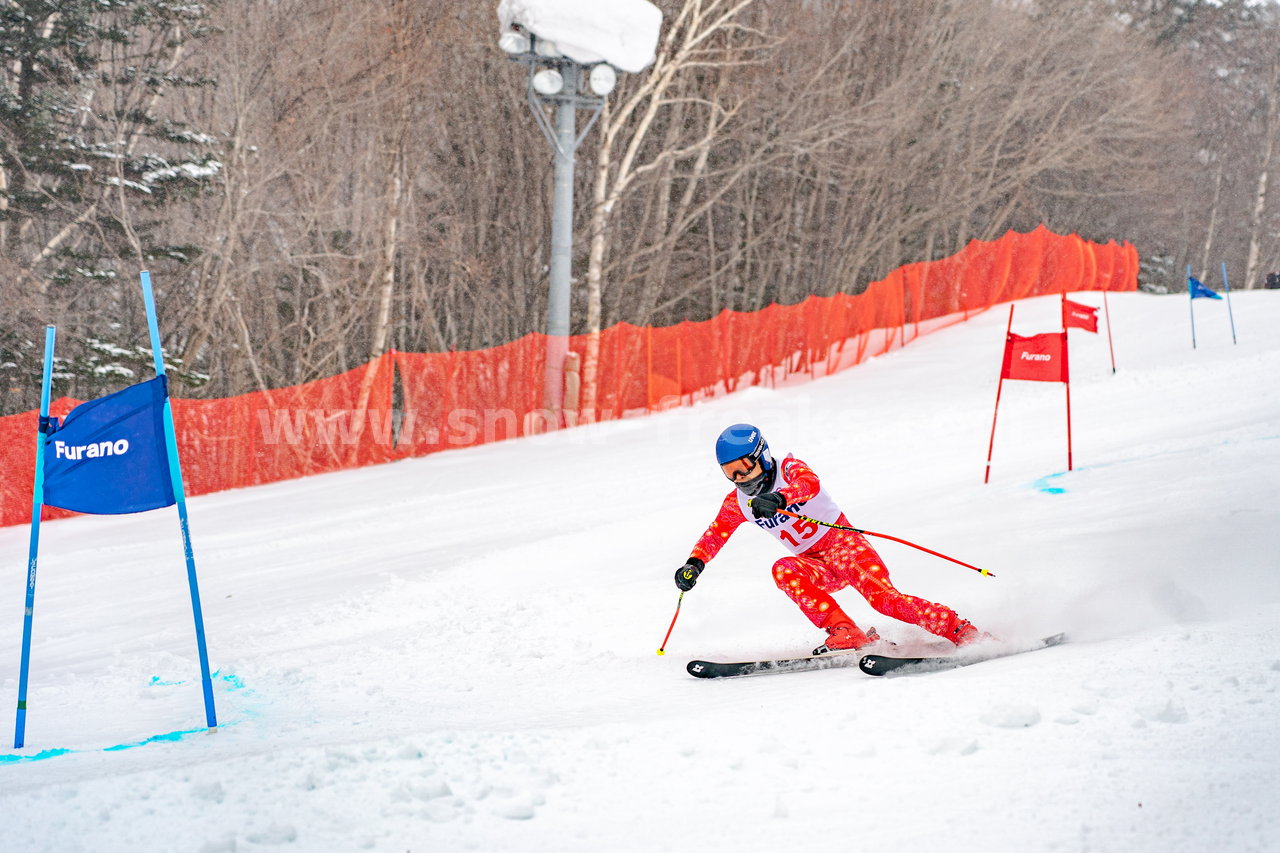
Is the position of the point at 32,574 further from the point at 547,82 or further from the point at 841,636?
the point at 547,82

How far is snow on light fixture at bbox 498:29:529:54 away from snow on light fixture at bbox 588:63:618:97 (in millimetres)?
1056

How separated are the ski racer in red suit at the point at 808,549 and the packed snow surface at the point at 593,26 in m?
11.5

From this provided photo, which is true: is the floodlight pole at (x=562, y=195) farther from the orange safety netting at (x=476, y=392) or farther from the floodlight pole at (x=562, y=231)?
the orange safety netting at (x=476, y=392)

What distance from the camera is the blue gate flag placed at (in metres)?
4.82

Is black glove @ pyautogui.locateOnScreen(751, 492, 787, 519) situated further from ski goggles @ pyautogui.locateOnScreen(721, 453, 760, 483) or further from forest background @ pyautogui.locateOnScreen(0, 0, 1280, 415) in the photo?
forest background @ pyautogui.locateOnScreen(0, 0, 1280, 415)

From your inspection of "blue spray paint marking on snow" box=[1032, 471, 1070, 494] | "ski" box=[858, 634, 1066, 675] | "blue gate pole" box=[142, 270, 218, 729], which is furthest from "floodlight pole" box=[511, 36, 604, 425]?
"ski" box=[858, 634, 1066, 675]

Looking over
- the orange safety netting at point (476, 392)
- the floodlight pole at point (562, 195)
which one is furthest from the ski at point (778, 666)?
the floodlight pole at point (562, 195)

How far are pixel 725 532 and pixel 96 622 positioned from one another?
16.2 ft

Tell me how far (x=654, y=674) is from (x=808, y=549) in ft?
3.41

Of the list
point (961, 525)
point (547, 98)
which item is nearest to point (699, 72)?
point (547, 98)

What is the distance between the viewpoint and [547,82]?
15930mm

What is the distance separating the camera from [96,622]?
794cm

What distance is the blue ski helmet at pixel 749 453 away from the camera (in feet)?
17.7

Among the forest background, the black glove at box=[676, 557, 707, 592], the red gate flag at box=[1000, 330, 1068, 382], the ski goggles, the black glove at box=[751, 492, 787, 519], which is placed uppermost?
the forest background
